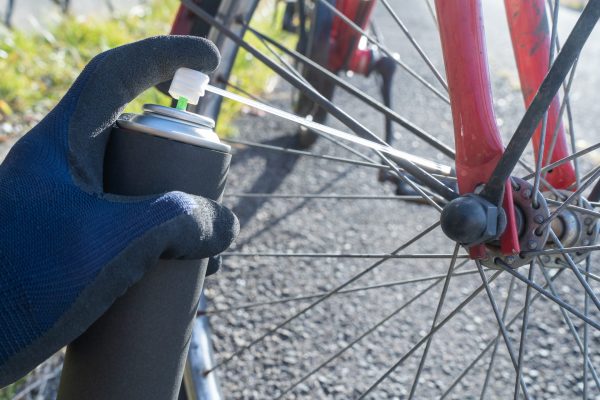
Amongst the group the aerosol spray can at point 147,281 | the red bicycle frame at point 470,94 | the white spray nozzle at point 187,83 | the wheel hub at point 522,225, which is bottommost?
the aerosol spray can at point 147,281

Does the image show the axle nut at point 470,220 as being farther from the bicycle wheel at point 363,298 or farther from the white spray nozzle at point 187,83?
the white spray nozzle at point 187,83

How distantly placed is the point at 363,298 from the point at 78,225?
116 centimetres

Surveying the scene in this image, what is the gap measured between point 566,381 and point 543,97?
0.96 meters

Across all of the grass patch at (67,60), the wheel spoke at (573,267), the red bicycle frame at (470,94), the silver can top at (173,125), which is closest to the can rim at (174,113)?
the silver can top at (173,125)

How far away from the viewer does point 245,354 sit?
1486mm

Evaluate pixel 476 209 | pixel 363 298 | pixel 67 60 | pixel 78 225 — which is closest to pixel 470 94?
pixel 476 209

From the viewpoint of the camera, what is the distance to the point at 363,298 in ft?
5.61

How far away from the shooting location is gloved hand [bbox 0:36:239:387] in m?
0.61

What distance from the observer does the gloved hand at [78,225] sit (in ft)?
2.01

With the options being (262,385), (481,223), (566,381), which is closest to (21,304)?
(481,223)

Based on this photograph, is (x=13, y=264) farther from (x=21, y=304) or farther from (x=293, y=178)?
(x=293, y=178)

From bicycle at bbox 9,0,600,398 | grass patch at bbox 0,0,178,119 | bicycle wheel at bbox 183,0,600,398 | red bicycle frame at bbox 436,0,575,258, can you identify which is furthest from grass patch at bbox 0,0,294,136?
red bicycle frame at bbox 436,0,575,258

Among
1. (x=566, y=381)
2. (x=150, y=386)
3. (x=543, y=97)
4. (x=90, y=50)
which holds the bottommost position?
(x=90, y=50)

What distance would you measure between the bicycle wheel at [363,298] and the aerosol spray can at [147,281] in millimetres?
229
